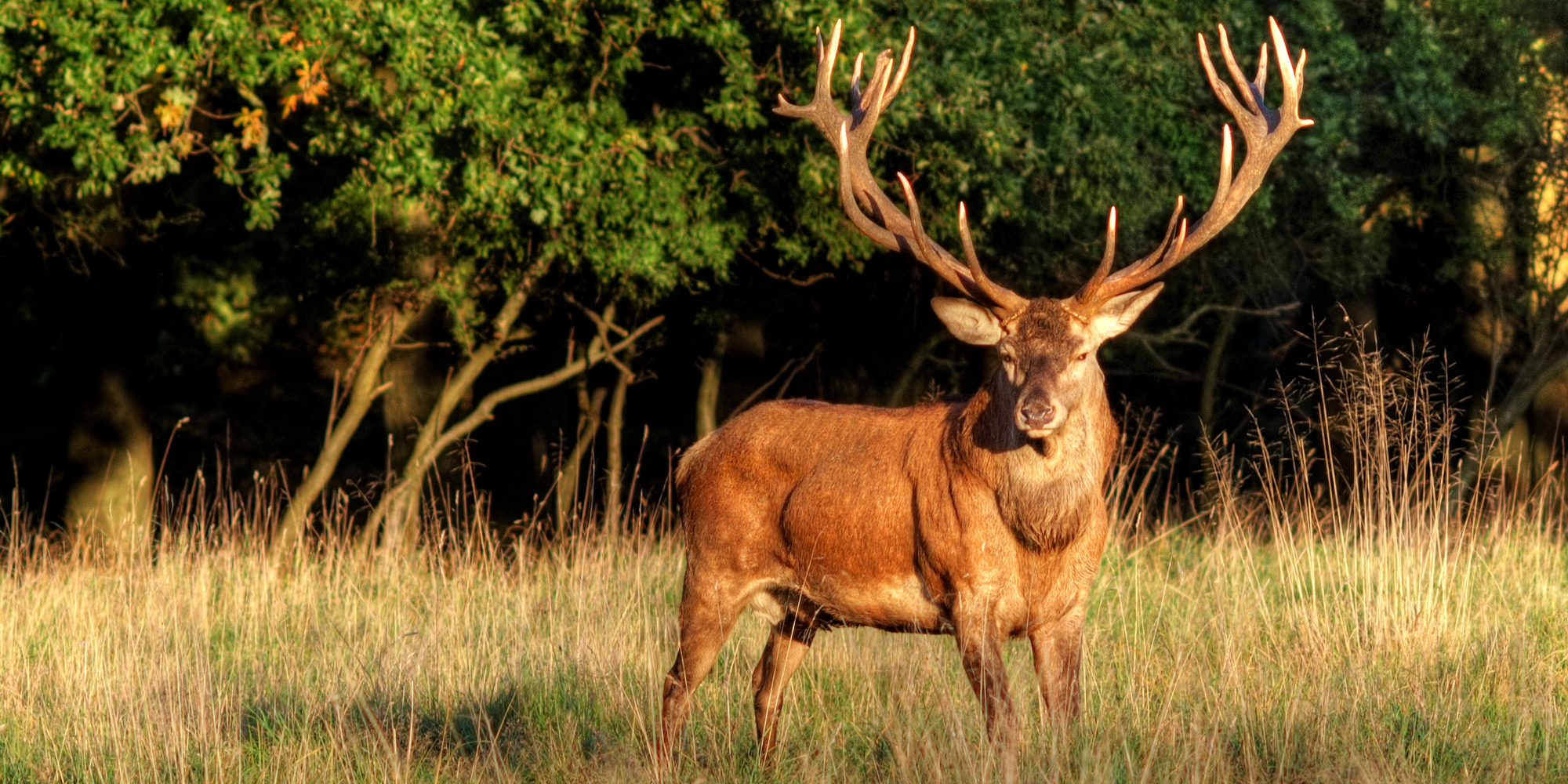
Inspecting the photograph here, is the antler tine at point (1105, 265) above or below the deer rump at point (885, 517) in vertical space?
above

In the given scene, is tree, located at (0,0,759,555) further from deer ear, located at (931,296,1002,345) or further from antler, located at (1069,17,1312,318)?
antler, located at (1069,17,1312,318)

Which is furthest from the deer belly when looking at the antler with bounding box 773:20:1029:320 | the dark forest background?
the dark forest background

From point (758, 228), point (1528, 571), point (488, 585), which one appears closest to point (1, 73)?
point (488, 585)

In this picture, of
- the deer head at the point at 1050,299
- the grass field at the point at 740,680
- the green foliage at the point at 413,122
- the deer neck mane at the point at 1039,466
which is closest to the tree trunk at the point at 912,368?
the green foliage at the point at 413,122

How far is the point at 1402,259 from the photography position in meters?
15.5

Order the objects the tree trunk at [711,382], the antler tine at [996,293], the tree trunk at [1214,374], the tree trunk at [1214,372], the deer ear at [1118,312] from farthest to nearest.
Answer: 1. the tree trunk at [1214,374]
2. the tree trunk at [1214,372]
3. the tree trunk at [711,382]
4. the antler tine at [996,293]
5. the deer ear at [1118,312]

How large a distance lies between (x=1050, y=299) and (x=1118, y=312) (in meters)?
0.41

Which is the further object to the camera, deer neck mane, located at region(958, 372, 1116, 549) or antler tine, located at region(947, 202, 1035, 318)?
antler tine, located at region(947, 202, 1035, 318)

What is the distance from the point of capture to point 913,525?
210 inches

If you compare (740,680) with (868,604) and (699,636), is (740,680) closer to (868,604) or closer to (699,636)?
(699,636)

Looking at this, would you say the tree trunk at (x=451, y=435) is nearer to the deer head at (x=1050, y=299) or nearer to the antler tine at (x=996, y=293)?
the deer head at (x=1050, y=299)

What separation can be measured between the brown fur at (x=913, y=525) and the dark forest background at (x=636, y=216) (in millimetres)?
1852

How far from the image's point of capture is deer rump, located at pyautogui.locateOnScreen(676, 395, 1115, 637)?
5.12 meters

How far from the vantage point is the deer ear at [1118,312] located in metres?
5.20
